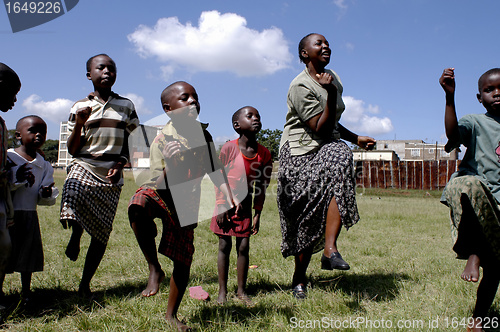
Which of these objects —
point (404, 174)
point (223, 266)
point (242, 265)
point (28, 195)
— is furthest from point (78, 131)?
point (404, 174)

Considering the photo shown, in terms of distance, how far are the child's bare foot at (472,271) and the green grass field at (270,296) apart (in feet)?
1.62

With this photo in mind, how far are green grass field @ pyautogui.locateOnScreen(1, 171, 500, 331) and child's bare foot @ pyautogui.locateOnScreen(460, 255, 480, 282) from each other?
495 millimetres

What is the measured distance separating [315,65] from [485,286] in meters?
2.15

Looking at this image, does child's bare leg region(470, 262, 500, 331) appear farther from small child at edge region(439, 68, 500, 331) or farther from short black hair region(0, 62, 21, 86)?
short black hair region(0, 62, 21, 86)

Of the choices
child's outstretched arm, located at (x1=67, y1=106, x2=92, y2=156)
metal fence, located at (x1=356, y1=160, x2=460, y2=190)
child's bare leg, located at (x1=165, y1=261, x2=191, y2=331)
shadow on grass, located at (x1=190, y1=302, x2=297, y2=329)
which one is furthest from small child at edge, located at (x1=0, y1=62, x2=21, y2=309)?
metal fence, located at (x1=356, y1=160, x2=460, y2=190)

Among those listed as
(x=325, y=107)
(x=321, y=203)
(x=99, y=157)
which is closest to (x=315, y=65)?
(x=325, y=107)

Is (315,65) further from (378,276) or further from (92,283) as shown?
(92,283)

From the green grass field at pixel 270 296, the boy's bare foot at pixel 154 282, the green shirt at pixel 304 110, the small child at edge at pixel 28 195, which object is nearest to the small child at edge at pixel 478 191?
the green grass field at pixel 270 296

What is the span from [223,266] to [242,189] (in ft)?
2.44

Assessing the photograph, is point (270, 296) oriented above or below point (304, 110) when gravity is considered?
below

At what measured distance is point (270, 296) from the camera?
3.53m

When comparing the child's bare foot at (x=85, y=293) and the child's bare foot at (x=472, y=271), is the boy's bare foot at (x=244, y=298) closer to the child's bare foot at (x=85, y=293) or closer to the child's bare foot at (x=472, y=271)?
the child's bare foot at (x=85, y=293)

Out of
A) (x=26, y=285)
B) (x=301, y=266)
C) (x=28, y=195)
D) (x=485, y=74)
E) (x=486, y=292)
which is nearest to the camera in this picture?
(x=486, y=292)

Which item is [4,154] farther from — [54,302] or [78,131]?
[54,302]
